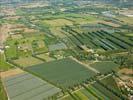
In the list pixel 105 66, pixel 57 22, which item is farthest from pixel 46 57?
pixel 57 22

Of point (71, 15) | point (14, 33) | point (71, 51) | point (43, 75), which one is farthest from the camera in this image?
point (71, 15)

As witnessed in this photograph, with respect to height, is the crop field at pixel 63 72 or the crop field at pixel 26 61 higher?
the crop field at pixel 26 61

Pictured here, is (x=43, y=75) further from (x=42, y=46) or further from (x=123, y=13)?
(x=123, y=13)

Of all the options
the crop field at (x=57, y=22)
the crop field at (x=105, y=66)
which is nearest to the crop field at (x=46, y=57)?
the crop field at (x=105, y=66)

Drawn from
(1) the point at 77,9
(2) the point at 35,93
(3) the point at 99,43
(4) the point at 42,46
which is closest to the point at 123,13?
(1) the point at 77,9

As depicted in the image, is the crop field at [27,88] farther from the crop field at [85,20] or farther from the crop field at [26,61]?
the crop field at [85,20]
